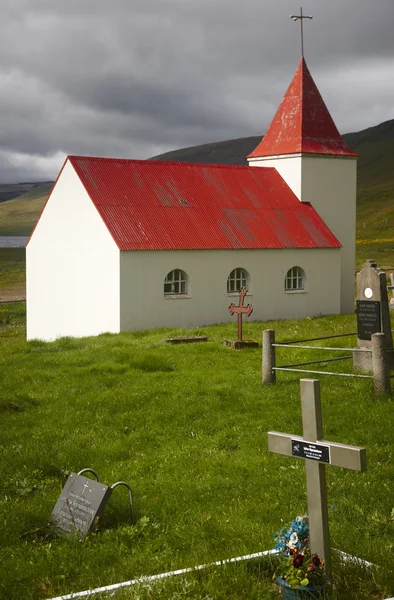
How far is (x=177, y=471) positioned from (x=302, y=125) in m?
24.5

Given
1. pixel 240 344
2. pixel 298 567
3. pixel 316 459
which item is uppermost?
pixel 240 344

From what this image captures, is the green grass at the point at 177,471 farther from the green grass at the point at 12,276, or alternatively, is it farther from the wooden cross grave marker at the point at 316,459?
the green grass at the point at 12,276

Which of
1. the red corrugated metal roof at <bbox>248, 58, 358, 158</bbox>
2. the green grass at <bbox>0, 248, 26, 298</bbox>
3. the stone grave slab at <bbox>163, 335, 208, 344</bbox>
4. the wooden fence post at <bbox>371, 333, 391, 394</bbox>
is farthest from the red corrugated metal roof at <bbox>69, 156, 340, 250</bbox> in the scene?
the green grass at <bbox>0, 248, 26, 298</bbox>

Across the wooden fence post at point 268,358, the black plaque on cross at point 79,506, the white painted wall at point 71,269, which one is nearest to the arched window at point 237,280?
the white painted wall at point 71,269

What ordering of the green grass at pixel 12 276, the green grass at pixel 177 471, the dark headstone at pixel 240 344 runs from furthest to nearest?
the green grass at pixel 12 276
the dark headstone at pixel 240 344
the green grass at pixel 177 471

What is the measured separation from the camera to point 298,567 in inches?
236

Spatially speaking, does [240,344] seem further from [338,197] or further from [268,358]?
[338,197]

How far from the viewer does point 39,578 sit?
6.74 m

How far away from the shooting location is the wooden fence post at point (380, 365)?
41.7 ft

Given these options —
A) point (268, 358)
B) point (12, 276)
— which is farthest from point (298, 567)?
point (12, 276)

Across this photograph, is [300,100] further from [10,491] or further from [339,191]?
[10,491]

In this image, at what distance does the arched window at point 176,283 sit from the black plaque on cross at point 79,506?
18.6 m

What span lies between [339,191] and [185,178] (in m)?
7.05

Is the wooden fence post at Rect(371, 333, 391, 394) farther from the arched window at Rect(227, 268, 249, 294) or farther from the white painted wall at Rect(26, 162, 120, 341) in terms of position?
the arched window at Rect(227, 268, 249, 294)
